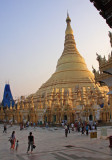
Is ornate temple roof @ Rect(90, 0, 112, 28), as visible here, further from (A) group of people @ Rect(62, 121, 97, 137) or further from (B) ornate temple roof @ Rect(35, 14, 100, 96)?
(B) ornate temple roof @ Rect(35, 14, 100, 96)

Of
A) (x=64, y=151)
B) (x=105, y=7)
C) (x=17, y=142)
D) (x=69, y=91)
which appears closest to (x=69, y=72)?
(x=69, y=91)

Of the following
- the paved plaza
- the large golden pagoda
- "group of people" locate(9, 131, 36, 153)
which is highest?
the large golden pagoda

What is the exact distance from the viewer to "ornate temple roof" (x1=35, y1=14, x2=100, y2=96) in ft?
137

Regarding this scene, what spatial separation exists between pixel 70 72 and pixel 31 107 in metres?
16.5

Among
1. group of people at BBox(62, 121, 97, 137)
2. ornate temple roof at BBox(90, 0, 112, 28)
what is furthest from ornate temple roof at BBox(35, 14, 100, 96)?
ornate temple roof at BBox(90, 0, 112, 28)

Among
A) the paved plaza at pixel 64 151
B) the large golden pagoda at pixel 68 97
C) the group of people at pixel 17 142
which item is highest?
the large golden pagoda at pixel 68 97

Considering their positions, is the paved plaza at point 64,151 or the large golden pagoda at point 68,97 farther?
the large golden pagoda at point 68,97

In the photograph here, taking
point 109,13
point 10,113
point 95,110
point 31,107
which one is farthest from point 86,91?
point 109,13

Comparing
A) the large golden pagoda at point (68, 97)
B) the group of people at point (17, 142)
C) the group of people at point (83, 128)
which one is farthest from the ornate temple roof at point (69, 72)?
the group of people at point (17, 142)

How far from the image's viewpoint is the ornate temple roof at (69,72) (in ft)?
137

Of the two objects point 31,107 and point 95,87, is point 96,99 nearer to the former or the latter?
point 95,87

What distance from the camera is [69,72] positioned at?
4538 centimetres

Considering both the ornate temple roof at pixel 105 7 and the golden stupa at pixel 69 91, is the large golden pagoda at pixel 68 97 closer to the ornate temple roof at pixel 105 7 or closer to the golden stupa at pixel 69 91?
the golden stupa at pixel 69 91

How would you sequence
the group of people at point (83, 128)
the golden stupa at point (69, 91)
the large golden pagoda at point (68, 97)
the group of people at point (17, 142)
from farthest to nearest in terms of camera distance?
the golden stupa at point (69, 91) → the large golden pagoda at point (68, 97) → the group of people at point (83, 128) → the group of people at point (17, 142)
